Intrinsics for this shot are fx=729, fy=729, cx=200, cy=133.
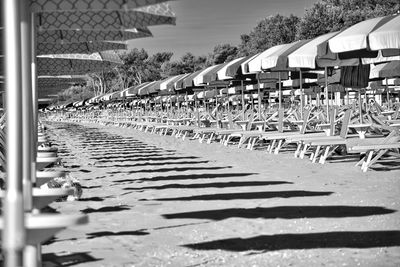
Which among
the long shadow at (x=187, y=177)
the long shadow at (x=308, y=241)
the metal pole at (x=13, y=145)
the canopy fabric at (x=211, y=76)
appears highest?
the canopy fabric at (x=211, y=76)

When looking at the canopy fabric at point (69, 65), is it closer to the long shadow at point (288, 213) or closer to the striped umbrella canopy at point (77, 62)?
the striped umbrella canopy at point (77, 62)

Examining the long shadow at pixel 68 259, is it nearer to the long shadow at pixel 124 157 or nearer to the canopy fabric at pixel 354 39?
the canopy fabric at pixel 354 39

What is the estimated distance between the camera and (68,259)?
15.2 ft

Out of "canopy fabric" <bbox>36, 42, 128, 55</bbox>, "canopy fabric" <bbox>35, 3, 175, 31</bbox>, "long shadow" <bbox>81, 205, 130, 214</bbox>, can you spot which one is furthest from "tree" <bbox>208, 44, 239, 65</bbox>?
"canopy fabric" <bbox>35, 3, 175, 31</bbox>

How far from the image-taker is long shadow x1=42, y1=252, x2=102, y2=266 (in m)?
4.54

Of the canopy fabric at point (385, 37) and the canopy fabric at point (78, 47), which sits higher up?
the canopy fabric at point (385, 37)

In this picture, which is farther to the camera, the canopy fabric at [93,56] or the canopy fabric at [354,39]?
the canopy fabric at [93,56]

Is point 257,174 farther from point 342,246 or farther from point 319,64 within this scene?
point 342,246

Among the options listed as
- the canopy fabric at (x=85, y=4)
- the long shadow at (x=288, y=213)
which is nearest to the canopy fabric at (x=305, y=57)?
the long shadow at (x=288, y=213)

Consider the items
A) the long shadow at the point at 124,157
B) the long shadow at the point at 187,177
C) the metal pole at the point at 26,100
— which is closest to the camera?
the metal pole at the point at 26,100

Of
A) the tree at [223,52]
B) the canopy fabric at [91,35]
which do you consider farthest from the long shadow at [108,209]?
the tree at [223,52]

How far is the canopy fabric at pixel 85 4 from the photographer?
3.64m

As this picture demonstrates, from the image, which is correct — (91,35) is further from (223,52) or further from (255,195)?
(223,52)

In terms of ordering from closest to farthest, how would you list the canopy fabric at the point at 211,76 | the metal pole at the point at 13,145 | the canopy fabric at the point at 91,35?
the metal pole at the point at 13,145, the canopy fabric at the point at 91,35, the canopy fabric at the point at 211,76
